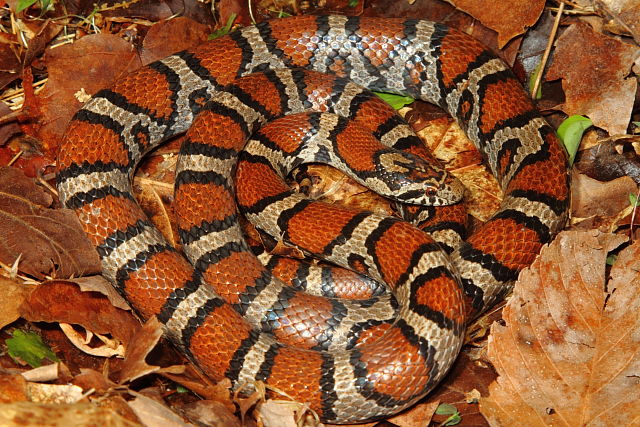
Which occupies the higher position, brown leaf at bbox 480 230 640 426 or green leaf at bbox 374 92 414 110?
green leaf at bbox 374 92 414 110

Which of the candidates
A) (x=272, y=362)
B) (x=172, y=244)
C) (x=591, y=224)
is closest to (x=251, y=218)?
(x=172, y=244)

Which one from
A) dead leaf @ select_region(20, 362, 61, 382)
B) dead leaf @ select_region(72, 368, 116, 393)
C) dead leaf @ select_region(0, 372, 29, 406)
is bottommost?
dead leaf @ select_region(72, 368, 116, 393)

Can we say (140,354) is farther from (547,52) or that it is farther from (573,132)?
(547,52)

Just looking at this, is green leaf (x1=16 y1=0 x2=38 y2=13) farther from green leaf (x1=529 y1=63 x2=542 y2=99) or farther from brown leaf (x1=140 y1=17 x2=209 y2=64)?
green leaf (x1=529 y1=63 x2=542 y2=99)

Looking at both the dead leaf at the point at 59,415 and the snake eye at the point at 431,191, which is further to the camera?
the snake eye at the point at 431,191

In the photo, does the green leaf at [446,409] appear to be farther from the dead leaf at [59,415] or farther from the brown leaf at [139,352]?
the dead leaf at [59,415]

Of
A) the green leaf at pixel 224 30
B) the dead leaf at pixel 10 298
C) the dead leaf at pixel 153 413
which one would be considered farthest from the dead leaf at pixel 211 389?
the green leaf at pixel 224 30

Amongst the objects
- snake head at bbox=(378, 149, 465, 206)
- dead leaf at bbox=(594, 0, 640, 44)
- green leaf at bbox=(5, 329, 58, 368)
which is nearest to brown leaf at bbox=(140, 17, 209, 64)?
snake head at bbox=(378, 149, 465, 206)

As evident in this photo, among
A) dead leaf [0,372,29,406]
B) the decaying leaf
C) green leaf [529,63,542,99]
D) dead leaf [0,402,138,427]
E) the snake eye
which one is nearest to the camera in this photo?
dead leaf [0,402,138,427]
